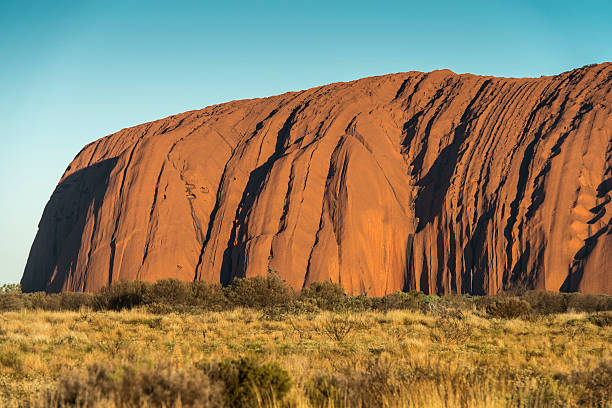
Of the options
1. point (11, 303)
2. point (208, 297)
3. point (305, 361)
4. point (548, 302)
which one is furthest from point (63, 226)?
point (305, 361)

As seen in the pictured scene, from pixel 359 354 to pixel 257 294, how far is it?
67.8ft

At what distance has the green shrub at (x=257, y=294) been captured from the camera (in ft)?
106

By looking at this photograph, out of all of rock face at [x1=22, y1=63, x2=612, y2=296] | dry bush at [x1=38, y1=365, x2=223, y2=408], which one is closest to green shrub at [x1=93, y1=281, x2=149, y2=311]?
rock face at [x1=22, y1=63, x2=612, y2=296]

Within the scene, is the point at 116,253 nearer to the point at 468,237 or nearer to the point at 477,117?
the point at 468,237

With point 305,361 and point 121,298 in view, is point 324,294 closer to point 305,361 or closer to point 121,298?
point 121,298

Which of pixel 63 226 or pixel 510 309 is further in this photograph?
pixel 63 226

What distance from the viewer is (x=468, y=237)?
56.9 metres

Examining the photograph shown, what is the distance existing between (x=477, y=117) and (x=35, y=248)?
67834 millimetres

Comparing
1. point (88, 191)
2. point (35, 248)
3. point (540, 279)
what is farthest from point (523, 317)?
point (35, 248)

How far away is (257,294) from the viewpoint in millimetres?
32906

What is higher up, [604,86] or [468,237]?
[604,86]

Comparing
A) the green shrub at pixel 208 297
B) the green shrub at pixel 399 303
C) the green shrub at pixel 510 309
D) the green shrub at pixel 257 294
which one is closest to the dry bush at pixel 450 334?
the green shrub at pixel 510 309

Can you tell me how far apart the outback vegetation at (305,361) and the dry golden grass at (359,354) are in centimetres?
4

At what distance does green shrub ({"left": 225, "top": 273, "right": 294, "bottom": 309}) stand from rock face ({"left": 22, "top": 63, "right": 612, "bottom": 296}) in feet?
74.7
